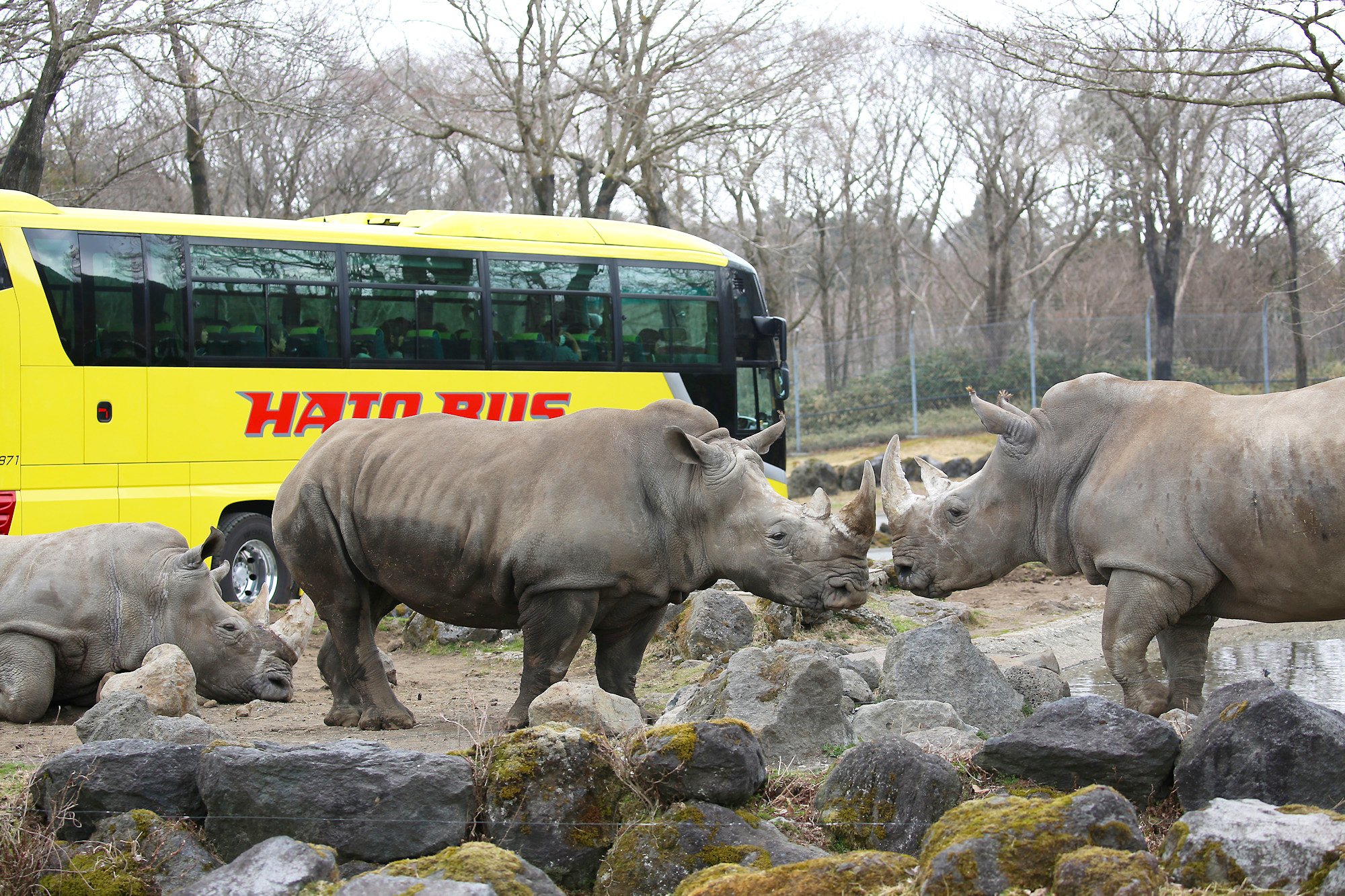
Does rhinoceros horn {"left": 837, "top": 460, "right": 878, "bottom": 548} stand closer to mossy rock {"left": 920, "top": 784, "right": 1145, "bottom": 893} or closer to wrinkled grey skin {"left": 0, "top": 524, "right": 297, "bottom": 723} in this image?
mossy rock {"left": 920, "top": 784, "right": 1145, "bottom": 893}

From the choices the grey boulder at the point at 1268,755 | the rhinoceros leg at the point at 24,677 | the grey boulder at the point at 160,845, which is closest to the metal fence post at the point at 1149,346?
the rhinoceros leg at the point at 24,677

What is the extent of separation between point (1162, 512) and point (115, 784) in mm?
4324

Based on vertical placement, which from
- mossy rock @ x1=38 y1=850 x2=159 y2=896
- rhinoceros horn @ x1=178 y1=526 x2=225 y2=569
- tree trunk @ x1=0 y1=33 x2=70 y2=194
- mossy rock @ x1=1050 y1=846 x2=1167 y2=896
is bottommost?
mossy rock @ x1=38 y1=850 x2=159 y2=896

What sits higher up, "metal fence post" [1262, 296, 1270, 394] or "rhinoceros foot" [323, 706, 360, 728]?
"metal fence post" [1262, 296, 1270, 394]

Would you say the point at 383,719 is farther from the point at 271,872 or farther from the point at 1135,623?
the point at 1135,623

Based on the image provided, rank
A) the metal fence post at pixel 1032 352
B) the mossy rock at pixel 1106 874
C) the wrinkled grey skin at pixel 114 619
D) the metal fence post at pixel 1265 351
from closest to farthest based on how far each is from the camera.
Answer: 1. the mossy rock at pixel 1106 874
2. the wrinkled grey skin at pixel 114 619
3. the metal fence post at pixel 1265 351
4. the metal fence post at pixel 1032 352

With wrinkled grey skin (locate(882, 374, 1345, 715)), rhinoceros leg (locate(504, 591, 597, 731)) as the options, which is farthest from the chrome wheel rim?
wrinkled grey skin (locate(882, 374, 1345, 715))

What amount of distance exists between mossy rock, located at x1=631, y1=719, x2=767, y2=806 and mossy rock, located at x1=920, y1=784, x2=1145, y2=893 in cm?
83

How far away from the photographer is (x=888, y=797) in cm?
479

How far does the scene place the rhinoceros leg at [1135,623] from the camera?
6.14 meters

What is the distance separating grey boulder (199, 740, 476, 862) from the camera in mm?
4605

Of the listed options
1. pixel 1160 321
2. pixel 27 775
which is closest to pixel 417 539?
pixel 27 775

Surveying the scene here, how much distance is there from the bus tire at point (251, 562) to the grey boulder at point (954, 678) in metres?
7.71

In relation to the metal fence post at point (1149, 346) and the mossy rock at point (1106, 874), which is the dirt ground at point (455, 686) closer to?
the mossy rock at point (1106, 874)
